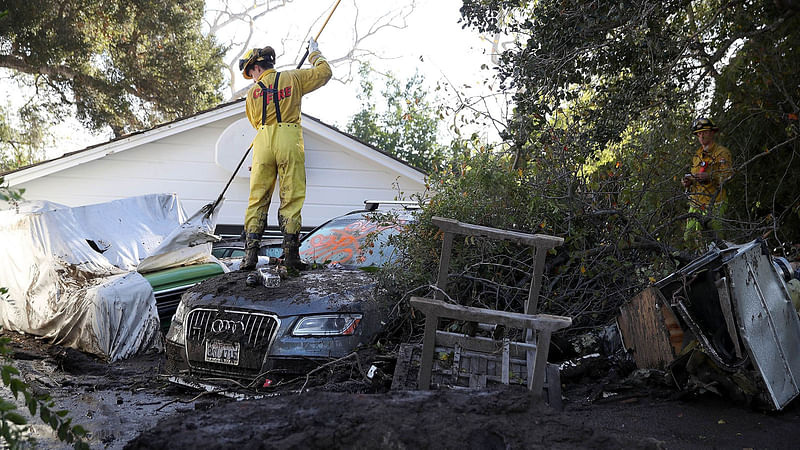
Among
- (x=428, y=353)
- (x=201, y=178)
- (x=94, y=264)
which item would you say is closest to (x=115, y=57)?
(x=201, y=178)

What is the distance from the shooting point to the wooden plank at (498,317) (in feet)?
11.3

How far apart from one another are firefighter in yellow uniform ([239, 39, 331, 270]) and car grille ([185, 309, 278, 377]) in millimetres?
1297

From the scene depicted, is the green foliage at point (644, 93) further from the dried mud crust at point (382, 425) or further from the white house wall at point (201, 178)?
the white house wall at point (201, 178)

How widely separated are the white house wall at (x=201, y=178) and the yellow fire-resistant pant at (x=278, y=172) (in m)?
6.65

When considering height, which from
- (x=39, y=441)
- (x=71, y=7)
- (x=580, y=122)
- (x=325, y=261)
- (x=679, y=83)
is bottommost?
(x=39, y=441)

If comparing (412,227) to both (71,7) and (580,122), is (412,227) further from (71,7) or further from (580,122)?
(71,7)

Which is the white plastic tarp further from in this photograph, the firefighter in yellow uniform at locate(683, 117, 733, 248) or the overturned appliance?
the firefighter in yellow uniform at locate(683, 117, 733, 248)

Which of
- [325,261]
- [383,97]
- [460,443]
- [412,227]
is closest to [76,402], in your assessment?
[325,261]

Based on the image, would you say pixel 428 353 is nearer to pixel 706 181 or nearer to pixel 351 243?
pixel 351 243

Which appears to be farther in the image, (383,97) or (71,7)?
(383,97)

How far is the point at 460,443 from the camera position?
2562 mm

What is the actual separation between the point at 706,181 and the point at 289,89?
13.8ft

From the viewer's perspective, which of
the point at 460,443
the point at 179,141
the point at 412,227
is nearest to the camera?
the point at 460,443

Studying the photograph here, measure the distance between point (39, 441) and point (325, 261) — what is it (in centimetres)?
320
